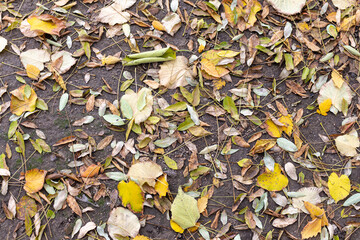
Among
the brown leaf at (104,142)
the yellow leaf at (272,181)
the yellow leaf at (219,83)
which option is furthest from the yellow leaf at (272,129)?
the brown leaf at (104,142)

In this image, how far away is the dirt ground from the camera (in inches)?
68.2

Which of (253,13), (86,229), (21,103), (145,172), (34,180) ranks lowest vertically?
(86,229)

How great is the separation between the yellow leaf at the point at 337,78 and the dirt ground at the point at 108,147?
92 mm

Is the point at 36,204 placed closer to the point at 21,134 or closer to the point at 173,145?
the point at 21,134

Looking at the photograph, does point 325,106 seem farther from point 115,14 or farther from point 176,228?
point 115,14

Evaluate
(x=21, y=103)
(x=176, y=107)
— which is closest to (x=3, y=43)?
(x=21, y=103)

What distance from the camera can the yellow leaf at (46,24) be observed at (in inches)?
76.0

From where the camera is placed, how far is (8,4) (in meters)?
2.02

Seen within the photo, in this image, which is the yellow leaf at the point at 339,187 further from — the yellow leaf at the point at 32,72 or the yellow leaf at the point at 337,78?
the yellow leaf at the point at 32,72

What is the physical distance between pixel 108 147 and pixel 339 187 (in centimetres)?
124

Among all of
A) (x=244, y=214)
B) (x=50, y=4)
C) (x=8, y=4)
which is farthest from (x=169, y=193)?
(x=8, y=4)

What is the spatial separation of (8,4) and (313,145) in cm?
194

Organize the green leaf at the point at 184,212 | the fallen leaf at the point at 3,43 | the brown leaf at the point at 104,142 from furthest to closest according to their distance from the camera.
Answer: the fallen leaf at the point at 3,43, the brown leaf at the point at 104,142, the green leaf at the point at 184,212

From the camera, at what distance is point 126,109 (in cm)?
182
